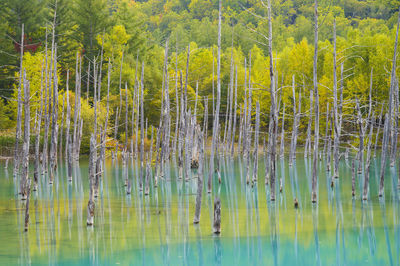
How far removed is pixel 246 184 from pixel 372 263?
11992mm

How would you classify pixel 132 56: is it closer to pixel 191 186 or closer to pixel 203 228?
pixel 191 186

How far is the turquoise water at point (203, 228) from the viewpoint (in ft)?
39.0

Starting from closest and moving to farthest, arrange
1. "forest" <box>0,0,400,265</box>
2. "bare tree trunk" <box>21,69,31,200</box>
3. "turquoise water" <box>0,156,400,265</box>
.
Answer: "turquoise water" <box>0,156,400,265</box> → "forest" <box>0,0,400,265</box> → "bare tree trunk" <box>21,69,31,200</box>

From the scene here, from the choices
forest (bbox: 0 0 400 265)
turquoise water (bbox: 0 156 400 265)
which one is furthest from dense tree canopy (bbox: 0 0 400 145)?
turquoise water (bbox: 0 156 400 265)

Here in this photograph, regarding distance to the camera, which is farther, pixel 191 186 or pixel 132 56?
pixel 132 56

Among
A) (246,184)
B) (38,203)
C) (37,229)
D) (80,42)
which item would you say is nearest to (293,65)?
(80,42)

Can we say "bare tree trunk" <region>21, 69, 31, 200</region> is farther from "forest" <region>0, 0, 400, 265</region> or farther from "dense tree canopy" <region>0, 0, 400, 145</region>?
"dense tree canopy" <region>0, 0, 400, 145</region>

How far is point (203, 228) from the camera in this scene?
565 inches

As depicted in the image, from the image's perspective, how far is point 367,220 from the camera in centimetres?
1500

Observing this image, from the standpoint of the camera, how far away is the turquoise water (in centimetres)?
1190

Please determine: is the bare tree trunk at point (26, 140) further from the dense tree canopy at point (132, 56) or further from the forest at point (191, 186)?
the dense tree canopy at point (132, 56)

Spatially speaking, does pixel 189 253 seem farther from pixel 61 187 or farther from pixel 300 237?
pixel 61 187

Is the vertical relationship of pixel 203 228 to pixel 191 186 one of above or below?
below

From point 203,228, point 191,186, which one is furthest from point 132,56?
point 203,228
